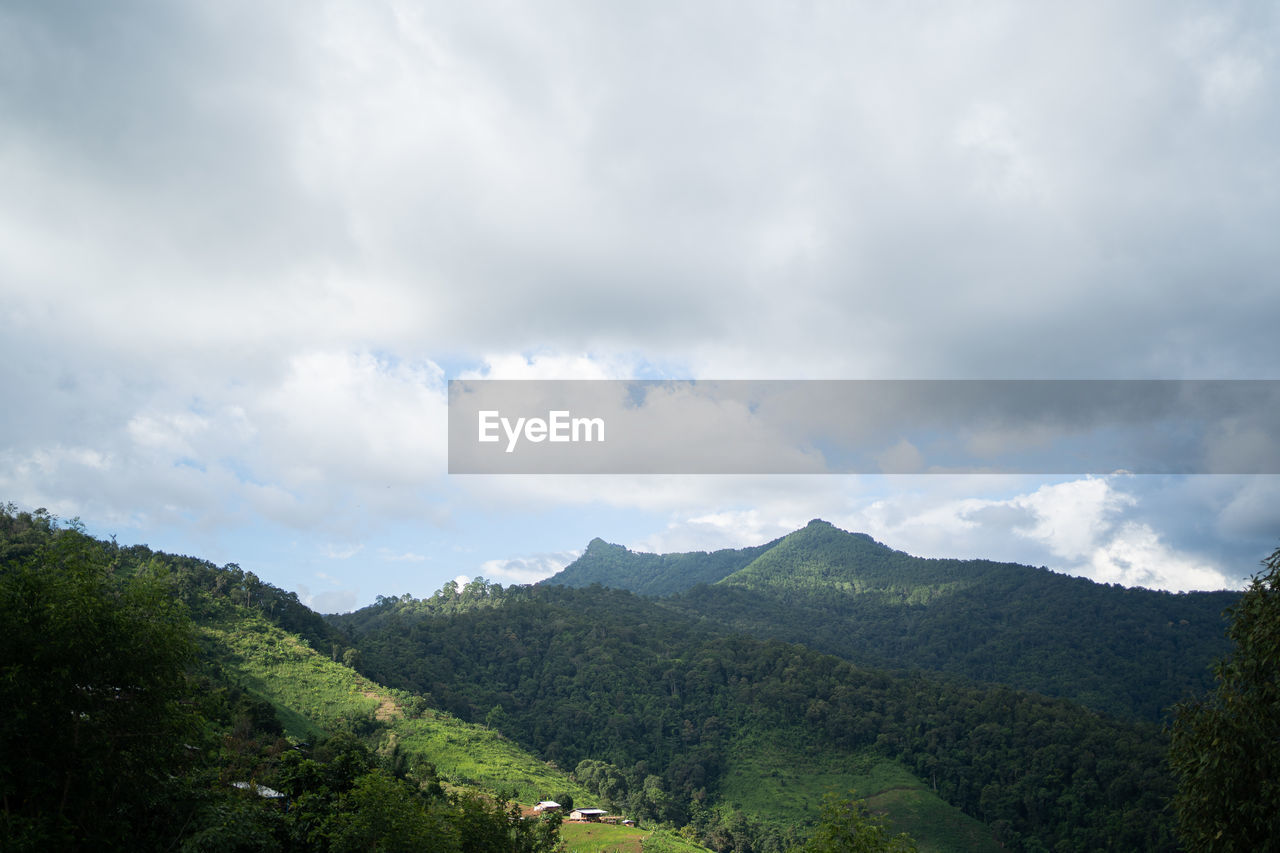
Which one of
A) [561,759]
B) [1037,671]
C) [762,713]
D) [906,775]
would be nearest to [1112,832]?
[906,775]

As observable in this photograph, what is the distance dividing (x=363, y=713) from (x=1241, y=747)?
2580 inches

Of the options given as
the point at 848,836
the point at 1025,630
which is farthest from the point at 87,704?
the point at 1025,630

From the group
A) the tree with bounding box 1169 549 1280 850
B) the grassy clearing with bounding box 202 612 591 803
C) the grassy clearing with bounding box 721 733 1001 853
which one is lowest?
the grassy clearing with bounding box 721 733 1001 853

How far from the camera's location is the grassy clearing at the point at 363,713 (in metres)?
59.7

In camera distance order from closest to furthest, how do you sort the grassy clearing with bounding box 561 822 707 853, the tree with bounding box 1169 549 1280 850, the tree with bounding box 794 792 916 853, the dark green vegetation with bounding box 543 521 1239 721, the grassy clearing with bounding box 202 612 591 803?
the tree with bounding box 1169 549 1280 850, the tree with bounding box 794 792 916 853, the grassy clearing with bounding box 561 822 707 853, the grassy clearing with bounding box 202 612 591 803, the dark green vegetation with bounding box 543 521 1239 721

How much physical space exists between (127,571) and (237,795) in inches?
2523

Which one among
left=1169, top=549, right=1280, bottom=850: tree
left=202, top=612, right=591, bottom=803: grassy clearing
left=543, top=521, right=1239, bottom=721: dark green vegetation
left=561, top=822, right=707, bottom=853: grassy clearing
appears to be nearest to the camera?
left=1169, top=549, right=1280, bottom=850: tree

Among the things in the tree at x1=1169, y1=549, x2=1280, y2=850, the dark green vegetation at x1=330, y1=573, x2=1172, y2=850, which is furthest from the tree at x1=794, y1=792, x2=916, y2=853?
the dark green vegetation at x1=330, y1=573, x2=1172, y2=850

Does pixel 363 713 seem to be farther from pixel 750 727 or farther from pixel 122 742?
pixel 122 742

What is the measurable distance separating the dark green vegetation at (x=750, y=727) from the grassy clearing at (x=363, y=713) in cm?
1043

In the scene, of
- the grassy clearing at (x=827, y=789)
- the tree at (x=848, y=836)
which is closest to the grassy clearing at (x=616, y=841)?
the grassy clearing at (x=827, y=789)

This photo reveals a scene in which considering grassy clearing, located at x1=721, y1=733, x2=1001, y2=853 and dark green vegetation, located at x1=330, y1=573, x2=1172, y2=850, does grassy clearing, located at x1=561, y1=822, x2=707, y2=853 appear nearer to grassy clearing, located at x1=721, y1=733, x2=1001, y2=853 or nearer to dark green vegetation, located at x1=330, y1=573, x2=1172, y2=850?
dark green vegetation, located at x1=330, y1=573, x2=1172, y2=850

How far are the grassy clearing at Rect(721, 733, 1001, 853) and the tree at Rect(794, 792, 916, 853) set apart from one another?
58.1 m

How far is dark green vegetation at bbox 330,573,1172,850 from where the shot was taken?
233ft
